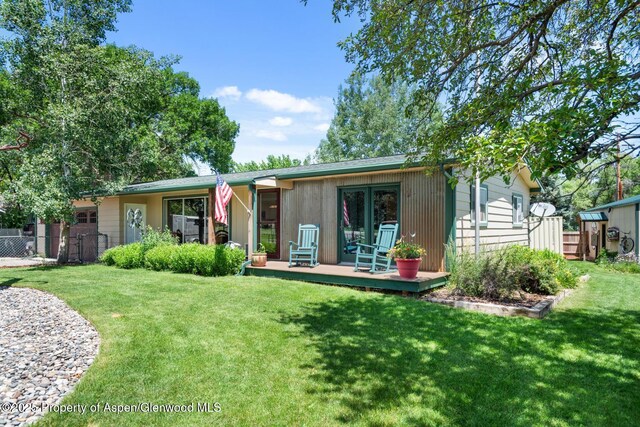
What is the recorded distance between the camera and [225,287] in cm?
703

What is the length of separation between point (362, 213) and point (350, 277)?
2020mm

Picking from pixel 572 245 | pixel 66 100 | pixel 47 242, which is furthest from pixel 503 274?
pixel 47 242

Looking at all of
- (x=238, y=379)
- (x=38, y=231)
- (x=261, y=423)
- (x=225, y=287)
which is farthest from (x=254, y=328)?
(x=38, y=231)

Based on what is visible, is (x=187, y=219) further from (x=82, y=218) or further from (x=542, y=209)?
(x=542, y=209)

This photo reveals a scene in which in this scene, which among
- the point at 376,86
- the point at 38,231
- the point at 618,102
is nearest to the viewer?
the point at 618,102

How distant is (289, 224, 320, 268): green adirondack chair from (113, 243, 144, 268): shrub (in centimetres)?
441

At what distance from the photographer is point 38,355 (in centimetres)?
371

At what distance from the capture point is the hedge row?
8.73 metres

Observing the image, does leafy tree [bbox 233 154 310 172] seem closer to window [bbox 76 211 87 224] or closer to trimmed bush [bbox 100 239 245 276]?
window [bbox 76 211 87 224]

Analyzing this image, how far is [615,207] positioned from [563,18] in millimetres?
11356

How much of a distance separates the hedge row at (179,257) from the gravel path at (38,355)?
323 cm

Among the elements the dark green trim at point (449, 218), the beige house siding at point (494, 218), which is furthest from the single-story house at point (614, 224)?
the dark green trim at point (449, 218)

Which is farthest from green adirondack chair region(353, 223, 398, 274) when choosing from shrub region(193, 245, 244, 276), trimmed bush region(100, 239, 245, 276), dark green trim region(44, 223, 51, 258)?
dark green trim region(44, 223, 51, 258)

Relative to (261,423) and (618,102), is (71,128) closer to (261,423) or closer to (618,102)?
(261,423)
